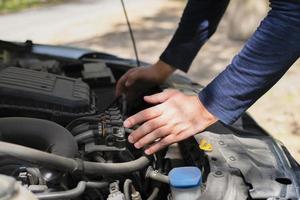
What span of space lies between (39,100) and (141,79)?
0.46 meters

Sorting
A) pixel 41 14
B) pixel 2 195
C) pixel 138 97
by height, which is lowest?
pixel 41 14

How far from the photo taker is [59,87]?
1616 millimetres

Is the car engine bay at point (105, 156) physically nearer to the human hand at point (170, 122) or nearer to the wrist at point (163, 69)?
the human hand at point (170, 122)

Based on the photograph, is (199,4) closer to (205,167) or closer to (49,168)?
(205,167)

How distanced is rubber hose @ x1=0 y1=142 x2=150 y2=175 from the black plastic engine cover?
0.29 m

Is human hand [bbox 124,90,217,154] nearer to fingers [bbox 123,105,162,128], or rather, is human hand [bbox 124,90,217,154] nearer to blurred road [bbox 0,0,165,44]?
fingers [bbox 123,105,162,128]

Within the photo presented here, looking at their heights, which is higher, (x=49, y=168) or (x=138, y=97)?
(x=49, y=168)

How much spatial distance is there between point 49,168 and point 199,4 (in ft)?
3.13

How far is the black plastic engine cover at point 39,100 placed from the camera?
149 cm

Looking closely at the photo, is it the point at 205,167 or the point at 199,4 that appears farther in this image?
the point at 199,4

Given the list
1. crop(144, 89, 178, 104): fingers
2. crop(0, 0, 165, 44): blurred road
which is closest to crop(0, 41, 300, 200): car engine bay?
crop(144, 89, 178, 104): fingers

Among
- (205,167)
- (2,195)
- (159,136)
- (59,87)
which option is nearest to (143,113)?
(159,136)

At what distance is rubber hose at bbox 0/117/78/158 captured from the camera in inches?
51.1

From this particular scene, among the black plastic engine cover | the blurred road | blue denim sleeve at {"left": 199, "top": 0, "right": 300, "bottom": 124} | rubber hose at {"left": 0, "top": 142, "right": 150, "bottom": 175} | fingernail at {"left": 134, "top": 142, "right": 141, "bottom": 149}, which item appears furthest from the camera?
the blurred road
